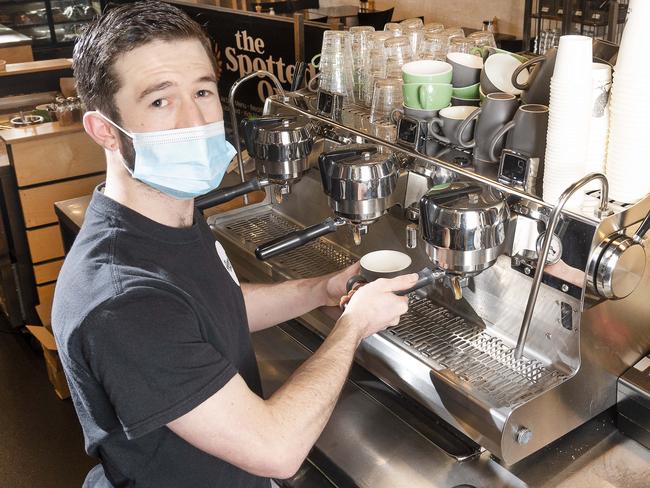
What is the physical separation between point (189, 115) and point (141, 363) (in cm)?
46

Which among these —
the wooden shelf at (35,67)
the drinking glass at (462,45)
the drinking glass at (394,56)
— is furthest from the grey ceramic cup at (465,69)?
the wooden shelf at (35,67)

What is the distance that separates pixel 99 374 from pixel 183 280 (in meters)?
0.22

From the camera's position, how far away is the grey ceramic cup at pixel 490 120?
164 centimetres

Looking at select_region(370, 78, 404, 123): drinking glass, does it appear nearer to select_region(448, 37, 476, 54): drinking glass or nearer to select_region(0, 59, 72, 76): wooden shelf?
select_region(448, 37, 476, 54): drinking glass

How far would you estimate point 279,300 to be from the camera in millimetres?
1825

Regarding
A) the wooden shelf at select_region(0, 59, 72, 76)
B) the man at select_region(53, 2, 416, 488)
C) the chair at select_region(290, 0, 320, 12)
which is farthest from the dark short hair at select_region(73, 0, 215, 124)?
the chair at select_region(290, 0, 320, 12)

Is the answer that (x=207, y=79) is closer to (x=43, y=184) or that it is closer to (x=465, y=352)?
(x=465, y=352)

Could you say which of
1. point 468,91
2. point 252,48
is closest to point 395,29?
point 468,91

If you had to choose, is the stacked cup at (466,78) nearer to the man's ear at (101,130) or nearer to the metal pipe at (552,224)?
the metal pipe at (552,224)

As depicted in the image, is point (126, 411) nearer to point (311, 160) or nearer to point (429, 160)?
point (429, 160)

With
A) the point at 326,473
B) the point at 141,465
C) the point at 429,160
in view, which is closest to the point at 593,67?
the point at 429,160

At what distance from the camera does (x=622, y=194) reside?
1.43 m

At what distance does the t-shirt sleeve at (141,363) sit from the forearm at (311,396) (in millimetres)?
176

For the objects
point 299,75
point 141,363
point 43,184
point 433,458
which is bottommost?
point 43,184
